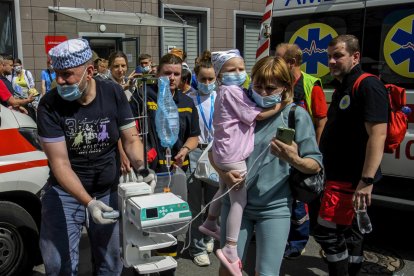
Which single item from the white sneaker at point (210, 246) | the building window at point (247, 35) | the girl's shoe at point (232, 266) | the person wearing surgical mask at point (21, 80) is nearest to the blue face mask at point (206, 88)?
the white sneaker at point (210, 246)

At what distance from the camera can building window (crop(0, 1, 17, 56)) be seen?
39.0 ft

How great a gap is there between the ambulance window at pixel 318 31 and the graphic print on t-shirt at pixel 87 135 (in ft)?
10.1

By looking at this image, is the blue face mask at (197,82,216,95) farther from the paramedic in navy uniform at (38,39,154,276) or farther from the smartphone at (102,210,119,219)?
the smartphone at (102,210,119,219)

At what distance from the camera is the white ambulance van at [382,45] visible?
14.5ft

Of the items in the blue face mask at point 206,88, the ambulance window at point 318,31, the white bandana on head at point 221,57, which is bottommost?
the blue face mask at point 206,88

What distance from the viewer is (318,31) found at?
5.23m

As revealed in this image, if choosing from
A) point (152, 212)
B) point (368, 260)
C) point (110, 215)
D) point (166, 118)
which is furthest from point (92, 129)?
point (368, 260)

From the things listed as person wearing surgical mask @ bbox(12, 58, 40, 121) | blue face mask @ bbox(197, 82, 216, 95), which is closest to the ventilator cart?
blue face mask @ bbox(197, 82, 216, 95)

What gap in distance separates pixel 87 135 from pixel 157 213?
0.72 metres

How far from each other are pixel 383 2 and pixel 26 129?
3.44 m

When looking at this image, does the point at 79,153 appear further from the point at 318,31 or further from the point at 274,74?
the point at 318,31

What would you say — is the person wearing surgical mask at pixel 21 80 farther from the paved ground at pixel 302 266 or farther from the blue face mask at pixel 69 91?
the blue face mask at pixel 69 91

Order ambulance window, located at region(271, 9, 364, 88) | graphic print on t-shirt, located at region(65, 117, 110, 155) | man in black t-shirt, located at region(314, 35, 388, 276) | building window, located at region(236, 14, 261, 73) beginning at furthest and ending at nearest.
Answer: building window, located at region(236, 14, 261, 73)
ambulance window, located at region(271, 9, 364, 88)
man in black t-shirt, located at region(314, 35, 388, 276)
graphic print on t-shirt, located at region(65, 117, 110, 155)

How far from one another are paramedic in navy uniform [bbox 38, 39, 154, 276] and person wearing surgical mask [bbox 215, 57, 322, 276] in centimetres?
59
